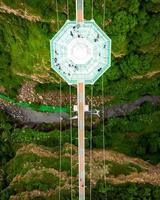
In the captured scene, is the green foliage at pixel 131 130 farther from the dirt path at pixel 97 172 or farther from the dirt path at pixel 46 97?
the dirt path at pixel 46 97

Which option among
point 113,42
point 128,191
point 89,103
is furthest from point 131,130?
point 113,42

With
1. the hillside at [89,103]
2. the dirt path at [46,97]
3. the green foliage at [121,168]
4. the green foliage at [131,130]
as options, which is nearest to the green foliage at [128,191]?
the hillside at [89,103]

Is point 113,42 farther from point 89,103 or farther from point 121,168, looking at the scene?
point 121,168

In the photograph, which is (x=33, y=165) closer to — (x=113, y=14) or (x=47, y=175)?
(x=47, y=175)

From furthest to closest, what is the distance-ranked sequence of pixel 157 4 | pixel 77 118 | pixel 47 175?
pixel 77 118, pixel 47 175, pixel 157 4

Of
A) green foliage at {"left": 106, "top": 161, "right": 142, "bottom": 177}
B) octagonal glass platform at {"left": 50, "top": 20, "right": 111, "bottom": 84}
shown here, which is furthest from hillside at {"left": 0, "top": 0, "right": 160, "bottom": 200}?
octagonal glass platform at {"left": 50, "top": 20, "right": 111, "bottom": 84}

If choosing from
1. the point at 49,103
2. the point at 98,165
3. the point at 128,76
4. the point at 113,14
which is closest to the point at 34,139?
the point at 49,103
